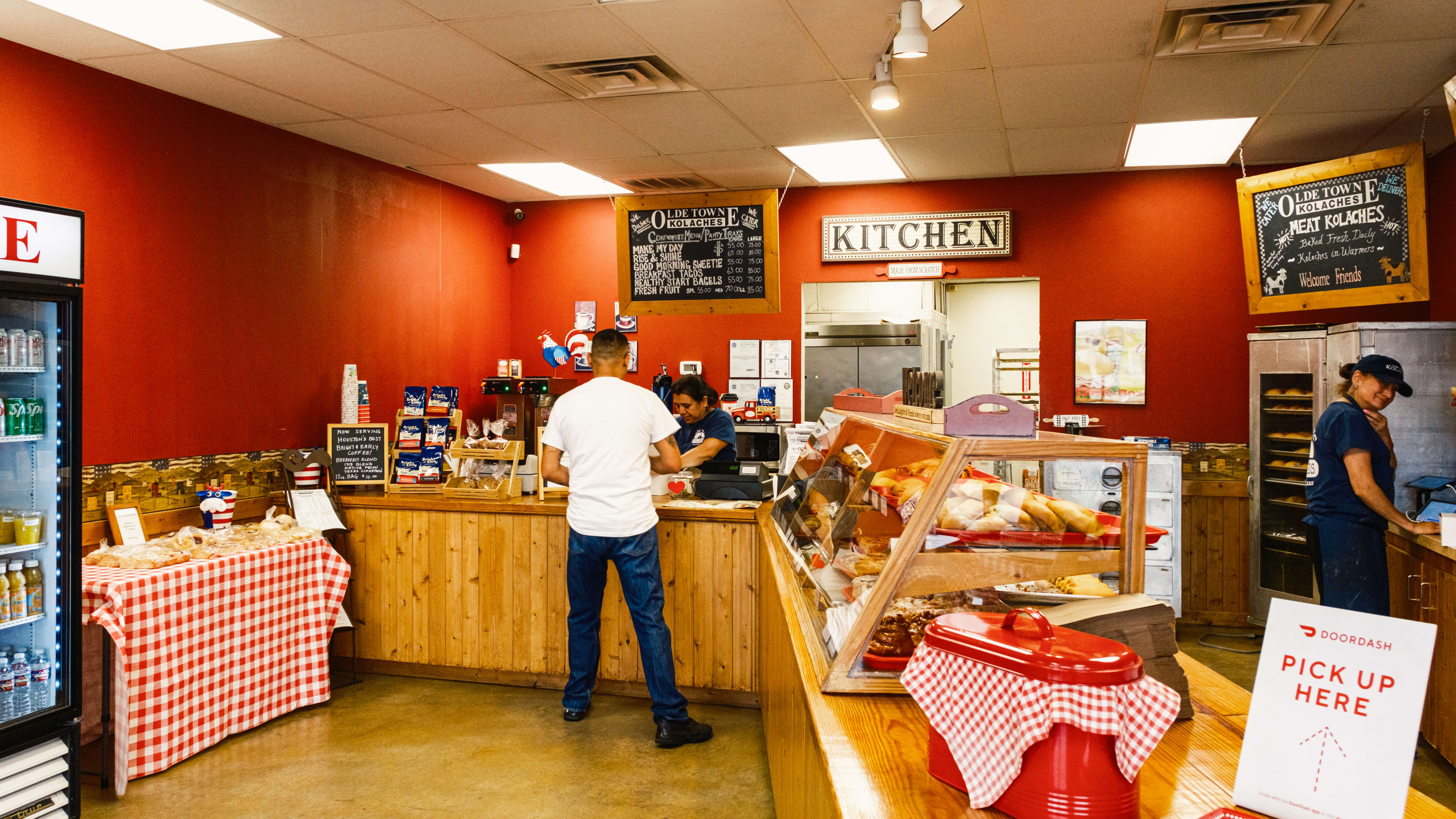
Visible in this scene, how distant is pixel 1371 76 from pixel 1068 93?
1.42 meters

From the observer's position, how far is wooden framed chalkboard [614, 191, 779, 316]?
597cm

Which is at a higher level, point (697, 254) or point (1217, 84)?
point (1217, 84)

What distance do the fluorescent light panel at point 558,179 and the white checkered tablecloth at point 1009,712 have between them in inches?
218

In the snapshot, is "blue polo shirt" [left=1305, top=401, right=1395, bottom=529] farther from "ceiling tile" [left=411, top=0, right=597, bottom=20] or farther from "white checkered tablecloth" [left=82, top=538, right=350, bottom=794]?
"white checkered tablecloth" [left=82, top=538, right=350, bottom=794]

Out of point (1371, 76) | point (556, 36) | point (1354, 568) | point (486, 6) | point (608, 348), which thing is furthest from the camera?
point (1371, 76)

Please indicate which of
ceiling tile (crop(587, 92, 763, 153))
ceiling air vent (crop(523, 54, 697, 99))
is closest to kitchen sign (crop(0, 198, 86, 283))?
ceiling air vent (crop(523, 54, 697, 99))

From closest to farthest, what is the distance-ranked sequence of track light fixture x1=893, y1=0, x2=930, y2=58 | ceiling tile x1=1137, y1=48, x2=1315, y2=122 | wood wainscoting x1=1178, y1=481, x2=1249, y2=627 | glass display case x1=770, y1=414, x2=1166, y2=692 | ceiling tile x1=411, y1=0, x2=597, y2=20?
glass display case x1=770, y1=414, x2=1166, y2=692, track light fixture x1=893, y1=0, x2=930, y2=58, ceiling tile x1=411, y1=0, x2=597, y2=20, ceiling tile x1=1137, y1=48, x2=1315, y2=122, wood wainscoting x1=1178, y1=481, x2=1249, y2=627

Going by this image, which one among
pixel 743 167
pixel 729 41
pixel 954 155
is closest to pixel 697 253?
pixel 743 167

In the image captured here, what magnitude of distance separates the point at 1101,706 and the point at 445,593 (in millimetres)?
4379

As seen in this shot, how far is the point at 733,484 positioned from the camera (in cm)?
496

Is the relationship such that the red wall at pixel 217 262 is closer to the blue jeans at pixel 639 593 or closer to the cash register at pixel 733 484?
the blue jeans at pixel 639 593

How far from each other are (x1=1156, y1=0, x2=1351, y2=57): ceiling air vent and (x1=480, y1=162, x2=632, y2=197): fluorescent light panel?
394 cm

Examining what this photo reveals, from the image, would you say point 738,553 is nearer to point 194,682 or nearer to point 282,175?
point 194,682

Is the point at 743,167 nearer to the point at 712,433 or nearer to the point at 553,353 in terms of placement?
the point at 712,433
